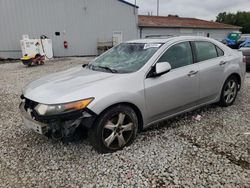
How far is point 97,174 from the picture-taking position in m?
2.36

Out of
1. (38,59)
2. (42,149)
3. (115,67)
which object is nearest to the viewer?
(42,149)

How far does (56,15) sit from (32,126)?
14437 millimetres

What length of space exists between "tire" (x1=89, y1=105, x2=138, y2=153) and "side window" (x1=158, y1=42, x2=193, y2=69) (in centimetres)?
97

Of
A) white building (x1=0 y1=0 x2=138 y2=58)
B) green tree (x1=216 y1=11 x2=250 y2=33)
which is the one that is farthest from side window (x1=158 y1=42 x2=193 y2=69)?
green tree (x1=216 y1=11 x2=250 y2=33)

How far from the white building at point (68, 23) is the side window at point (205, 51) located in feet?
44.9

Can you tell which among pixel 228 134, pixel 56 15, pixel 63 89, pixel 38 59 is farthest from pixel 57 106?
pixel 56 15

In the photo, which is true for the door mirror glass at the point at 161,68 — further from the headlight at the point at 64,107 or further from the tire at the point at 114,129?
the headlight at the point at 64,107

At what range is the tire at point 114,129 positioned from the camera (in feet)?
8.19

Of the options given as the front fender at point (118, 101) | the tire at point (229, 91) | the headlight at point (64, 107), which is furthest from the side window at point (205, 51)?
the headlight at point (64, 107)

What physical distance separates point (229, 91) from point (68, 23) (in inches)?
561

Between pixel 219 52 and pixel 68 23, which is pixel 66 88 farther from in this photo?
pixel 68 23

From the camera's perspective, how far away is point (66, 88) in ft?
8.44

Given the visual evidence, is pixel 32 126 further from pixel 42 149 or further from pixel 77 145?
pixel 77 145

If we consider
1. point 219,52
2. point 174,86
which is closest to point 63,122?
point 174,86
